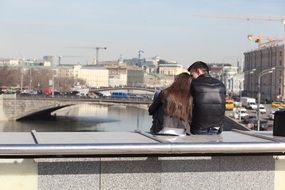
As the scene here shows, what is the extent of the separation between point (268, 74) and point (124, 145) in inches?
2737

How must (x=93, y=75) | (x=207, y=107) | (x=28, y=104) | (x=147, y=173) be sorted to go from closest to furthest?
(x=147, y=173), (x=207, y=107), (x=28, y=104), (x=93, y=75)

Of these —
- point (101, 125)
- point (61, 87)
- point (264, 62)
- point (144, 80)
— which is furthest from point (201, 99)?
point (144, 80)

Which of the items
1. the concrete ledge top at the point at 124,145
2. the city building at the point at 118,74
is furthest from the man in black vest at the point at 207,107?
the city building at the point at 118,74

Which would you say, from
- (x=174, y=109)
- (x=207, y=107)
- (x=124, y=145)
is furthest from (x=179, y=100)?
(x=124, y=145)

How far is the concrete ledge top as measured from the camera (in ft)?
7.43

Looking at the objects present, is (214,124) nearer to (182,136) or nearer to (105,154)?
(182,136)

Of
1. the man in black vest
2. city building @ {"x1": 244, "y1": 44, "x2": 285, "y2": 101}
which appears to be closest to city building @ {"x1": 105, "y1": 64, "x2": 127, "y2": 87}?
city building @ {"x1": 244, "y1": 44, "x2": 285, "y2": 101}

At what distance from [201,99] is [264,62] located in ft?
235

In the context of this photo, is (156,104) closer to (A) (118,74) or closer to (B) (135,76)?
(A) (118,74)

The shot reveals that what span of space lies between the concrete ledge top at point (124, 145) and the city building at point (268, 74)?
5688 cm

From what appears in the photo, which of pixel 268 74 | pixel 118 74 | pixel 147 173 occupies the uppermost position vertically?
pixel 268 74

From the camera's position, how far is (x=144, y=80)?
11612cm

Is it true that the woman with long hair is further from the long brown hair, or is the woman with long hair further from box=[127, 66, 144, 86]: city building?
box=[127, 66, 144, 86]: city building

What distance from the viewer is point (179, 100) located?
2969 millimetres
